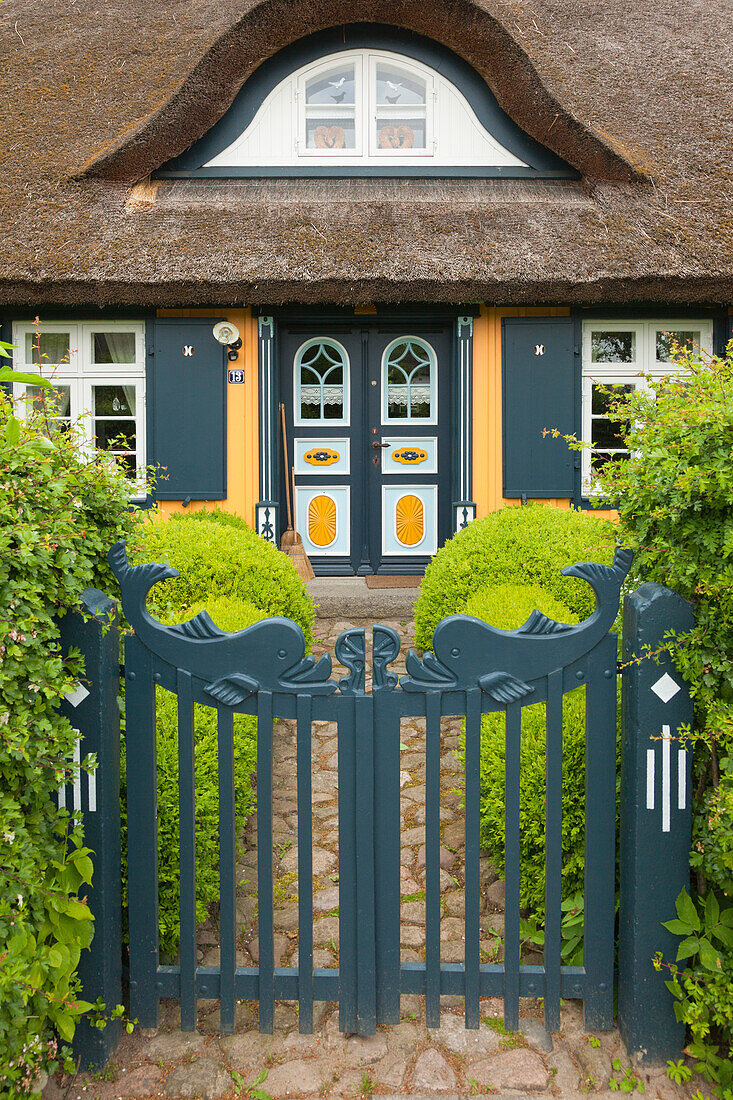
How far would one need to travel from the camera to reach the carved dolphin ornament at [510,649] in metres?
1.89

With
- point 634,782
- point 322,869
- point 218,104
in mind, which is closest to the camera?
point 634,782

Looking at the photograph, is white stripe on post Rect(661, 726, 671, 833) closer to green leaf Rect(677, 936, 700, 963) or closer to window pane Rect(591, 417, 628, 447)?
green leaf Rect(677, 936, 700, 963)

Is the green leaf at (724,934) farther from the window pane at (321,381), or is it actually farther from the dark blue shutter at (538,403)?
the window pane at (321,381)

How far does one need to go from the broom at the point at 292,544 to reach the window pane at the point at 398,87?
3250mm

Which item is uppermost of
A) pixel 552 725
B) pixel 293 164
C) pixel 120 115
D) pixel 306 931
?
pixel 120 115

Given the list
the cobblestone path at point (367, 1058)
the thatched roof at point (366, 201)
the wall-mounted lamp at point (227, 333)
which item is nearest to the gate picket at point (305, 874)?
the cobblestone path at point (367, 1058)

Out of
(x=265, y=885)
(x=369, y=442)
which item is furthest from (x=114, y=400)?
(x=265, y=885)

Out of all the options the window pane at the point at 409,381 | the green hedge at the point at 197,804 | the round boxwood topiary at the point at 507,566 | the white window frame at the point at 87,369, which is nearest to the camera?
the green hedge at the point at 197,804

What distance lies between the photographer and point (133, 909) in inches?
77.6

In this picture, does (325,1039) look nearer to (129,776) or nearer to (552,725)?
(129,776)

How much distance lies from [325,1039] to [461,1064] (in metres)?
0.35

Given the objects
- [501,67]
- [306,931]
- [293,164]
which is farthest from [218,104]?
[306,931]

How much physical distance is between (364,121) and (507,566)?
5.29 metres

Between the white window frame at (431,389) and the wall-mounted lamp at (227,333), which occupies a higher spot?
the wall-mounted lamp at (227,333)
